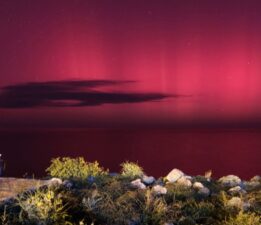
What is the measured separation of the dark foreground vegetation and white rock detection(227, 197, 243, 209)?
20 millimetres

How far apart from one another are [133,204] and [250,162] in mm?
50527

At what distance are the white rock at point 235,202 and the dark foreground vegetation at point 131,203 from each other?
20mm

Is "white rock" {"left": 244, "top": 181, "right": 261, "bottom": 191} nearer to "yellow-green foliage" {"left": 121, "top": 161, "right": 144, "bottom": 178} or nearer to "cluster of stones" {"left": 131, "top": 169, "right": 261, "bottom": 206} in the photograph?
"cluster of stones" {"left": 131, "top": 169, "right": 261, "bottom": 206}

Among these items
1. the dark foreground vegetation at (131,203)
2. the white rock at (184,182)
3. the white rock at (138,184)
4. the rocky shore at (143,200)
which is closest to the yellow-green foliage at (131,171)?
the dark foreground vegetation at (131,203)

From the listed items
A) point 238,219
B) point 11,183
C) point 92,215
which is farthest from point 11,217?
point 238,219

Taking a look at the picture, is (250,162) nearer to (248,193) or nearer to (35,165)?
(35,165)

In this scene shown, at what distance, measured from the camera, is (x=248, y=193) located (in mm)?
14828

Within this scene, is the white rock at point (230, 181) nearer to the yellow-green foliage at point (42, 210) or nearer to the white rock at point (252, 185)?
the white rock at point (252, 185)

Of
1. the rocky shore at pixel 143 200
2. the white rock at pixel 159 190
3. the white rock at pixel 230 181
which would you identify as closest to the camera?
the rocky shore at pixel 143 200

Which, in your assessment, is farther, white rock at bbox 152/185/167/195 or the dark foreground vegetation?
white rock at bbox 152/185/167/195

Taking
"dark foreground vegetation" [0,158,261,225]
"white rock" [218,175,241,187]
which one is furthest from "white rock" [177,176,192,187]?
"white rock" [218,175,241,187]

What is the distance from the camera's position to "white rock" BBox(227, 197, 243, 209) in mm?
12781

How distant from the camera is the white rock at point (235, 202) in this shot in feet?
41.9

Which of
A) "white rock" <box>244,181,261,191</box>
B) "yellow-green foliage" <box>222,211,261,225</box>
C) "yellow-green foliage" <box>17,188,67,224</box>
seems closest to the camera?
"yellow-green foliage" <box>17,188,67,224</box>
